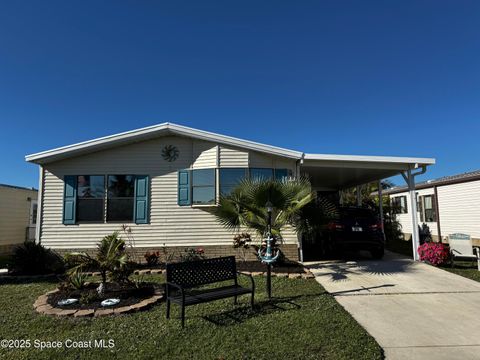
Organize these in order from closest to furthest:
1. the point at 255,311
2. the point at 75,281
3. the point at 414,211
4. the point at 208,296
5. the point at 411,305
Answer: the point at 208,296 → the point at 255,311 → the point at 411,305 → the point at 75,281 → the point at 414,211

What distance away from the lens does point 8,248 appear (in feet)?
48.4

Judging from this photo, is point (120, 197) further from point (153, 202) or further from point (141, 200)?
point (153, 202)

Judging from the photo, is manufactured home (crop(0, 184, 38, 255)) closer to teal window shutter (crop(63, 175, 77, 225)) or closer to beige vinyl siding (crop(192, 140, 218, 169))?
teal window shutter (crop(63, 175, 77, 225))

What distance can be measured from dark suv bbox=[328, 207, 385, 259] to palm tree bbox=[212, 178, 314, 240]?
2658 millimetres

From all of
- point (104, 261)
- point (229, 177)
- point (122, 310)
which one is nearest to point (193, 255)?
point (229, 177)

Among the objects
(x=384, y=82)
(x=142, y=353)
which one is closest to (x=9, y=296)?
(x=142, y=353)

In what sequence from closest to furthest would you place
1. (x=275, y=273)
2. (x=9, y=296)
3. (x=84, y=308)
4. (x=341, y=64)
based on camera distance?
(x=84, y=308), (x=9, y=296), (x=275, y=273), (x=341, y=64)

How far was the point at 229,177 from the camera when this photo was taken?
395 inches

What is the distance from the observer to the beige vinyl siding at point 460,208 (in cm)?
1284

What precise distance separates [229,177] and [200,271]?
494cm

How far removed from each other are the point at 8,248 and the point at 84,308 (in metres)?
12.6

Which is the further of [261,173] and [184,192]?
[261,173]

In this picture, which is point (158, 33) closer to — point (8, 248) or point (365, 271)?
point (365, 271)

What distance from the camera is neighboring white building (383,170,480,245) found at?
12.9 metres
